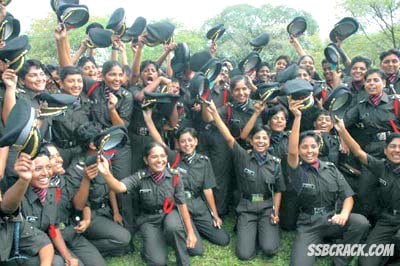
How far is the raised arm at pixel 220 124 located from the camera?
614 cm

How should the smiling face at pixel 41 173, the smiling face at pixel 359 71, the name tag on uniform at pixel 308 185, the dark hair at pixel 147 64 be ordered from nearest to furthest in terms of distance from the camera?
the smiling face at pixel 41 173 < the name tag on uniform at pixel 308 185 < the dark hair at pixel 147 64 < the smiling face at pixel 359 71

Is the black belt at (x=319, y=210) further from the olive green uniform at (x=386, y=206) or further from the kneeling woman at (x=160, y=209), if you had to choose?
the kneeling woman at (x=160, y=209)

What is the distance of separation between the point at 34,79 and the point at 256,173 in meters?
3.12

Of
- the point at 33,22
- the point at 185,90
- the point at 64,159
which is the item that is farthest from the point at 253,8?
the point at 64,159

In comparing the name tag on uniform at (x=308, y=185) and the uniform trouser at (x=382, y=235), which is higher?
the name tag on uniform at (x=308, y=185)

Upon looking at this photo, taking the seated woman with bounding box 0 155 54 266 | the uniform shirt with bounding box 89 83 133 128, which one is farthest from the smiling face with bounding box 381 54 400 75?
the seated woman with bounding box 0 155 54 266

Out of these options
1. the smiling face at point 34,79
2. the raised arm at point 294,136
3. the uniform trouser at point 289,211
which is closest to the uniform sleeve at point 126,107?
the smiling face at point 34,79

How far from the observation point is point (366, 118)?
262 inches

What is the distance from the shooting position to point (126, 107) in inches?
248

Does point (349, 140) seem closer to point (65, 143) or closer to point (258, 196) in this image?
point (258, 196)

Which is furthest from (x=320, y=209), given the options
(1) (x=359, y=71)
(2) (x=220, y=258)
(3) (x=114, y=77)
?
(3) (x=114, y=77)

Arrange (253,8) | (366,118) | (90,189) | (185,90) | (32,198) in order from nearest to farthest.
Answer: (32,198) < (90,189) < (366,118) < (185,90) < (253,8)

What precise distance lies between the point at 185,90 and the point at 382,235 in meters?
3.41

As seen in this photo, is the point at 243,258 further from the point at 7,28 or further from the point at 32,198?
the point at 7,28
